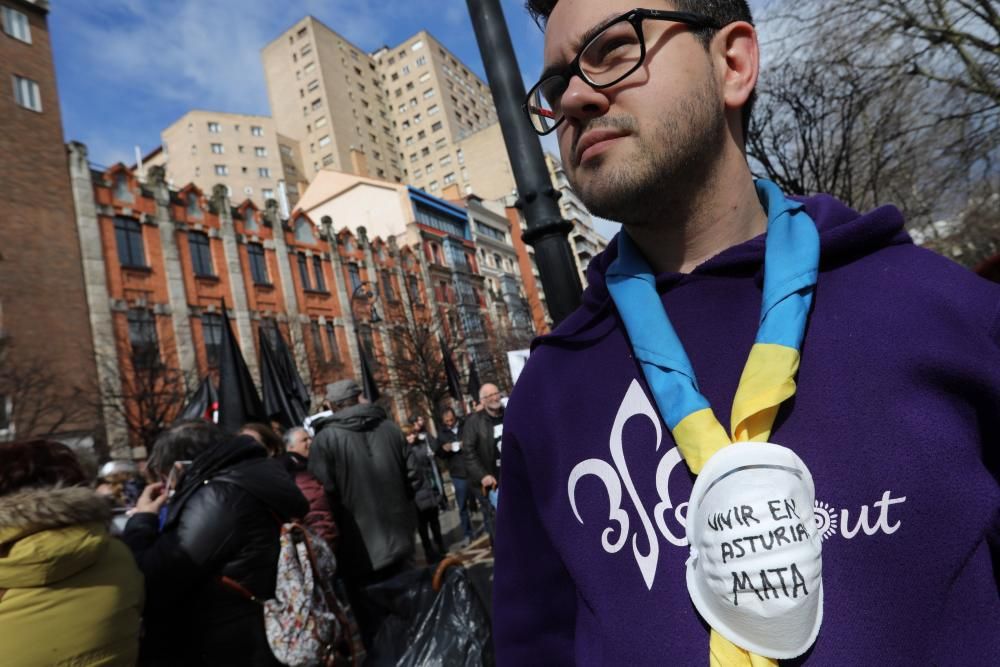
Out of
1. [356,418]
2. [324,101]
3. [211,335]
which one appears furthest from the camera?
[324,101]

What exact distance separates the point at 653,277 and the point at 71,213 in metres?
25.3

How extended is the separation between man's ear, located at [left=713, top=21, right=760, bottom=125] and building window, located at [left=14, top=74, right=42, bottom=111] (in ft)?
89.3

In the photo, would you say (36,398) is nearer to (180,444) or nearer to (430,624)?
(180,444)

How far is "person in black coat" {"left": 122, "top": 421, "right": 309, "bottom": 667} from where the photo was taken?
2.96 m

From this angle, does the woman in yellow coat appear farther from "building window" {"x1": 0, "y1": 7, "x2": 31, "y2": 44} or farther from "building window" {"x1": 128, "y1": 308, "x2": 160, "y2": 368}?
"building window" {"x1": 0, "y1": 7, "x2": 31, "y2": 44}

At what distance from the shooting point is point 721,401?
108 centimetres

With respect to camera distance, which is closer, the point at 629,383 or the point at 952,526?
the point at 952,526

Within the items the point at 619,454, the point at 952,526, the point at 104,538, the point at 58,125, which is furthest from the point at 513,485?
the point at 58,125

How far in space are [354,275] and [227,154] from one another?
125ft

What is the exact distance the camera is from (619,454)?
3.76ft

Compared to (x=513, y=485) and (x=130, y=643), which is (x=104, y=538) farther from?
(x=513, y=485)

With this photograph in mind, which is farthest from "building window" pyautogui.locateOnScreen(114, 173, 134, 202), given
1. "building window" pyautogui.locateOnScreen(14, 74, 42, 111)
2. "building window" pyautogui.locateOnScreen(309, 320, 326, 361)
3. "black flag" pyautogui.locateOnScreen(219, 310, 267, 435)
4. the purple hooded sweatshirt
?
the purple hooded sweatshirt

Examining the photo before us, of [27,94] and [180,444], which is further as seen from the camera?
[27,94]

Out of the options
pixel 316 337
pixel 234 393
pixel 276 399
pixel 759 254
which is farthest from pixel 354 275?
pixel 759 254
